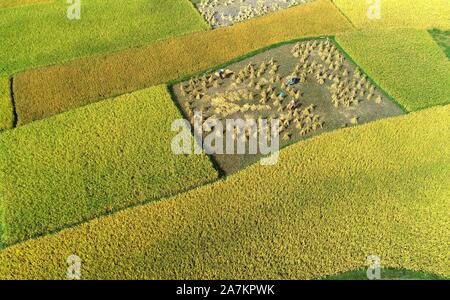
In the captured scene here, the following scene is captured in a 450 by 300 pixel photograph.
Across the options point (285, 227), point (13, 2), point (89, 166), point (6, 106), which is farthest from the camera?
point (13, 2)

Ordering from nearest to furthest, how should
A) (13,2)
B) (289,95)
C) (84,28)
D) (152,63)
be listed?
(289,95)
(152,63)
(84,28)
(13,2)

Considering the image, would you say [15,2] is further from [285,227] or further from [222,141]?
[285,227]

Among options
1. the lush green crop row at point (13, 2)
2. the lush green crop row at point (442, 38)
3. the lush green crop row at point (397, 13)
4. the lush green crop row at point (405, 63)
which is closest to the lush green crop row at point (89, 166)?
the lush green crop row at point (405, 63)

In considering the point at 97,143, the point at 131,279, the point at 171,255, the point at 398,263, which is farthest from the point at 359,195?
the point at 97,143

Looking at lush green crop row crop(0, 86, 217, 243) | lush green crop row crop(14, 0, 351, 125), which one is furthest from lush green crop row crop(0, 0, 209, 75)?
lush green crop row crop(0, 86, 217, 243)

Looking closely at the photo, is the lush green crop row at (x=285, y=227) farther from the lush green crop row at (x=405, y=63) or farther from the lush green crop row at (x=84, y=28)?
the lush green crop row at (x=84, y=28)

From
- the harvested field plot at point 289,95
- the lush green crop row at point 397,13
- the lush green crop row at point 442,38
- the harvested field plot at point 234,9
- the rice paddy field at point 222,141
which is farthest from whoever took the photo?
the harvested field plot at point 234,9

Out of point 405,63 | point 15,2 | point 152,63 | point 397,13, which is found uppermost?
point 15,2

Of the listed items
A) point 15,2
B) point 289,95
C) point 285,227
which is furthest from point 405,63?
point 15,2
